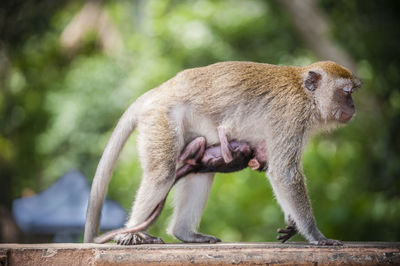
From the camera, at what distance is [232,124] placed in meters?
4.62

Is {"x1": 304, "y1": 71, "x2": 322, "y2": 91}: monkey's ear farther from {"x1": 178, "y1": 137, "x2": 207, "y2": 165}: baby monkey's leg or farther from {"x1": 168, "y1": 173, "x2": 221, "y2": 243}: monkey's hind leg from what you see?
{"x1": 168, "y1": 173, "x2": 221, "y2": 243}: monkey's hind leg

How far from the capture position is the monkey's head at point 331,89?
4.69 m

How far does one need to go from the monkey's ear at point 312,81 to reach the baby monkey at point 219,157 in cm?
68

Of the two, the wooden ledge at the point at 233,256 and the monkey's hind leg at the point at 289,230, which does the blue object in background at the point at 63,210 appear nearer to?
the monkey's hind leg at the point at 289,230

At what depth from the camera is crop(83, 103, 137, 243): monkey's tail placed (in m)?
4.48

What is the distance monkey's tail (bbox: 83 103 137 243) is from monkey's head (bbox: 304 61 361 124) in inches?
60.3

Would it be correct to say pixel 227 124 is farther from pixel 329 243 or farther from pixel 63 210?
pixel 63 210

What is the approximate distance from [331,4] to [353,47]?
104 centimetres

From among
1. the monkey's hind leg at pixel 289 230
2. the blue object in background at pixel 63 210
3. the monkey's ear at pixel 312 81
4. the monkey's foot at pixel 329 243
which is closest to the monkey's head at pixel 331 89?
the monkey's ear at pixel 312 81

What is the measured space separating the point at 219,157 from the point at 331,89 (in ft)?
3.66

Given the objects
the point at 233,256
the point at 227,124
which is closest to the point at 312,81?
the point at 227,124

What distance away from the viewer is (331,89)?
468cm

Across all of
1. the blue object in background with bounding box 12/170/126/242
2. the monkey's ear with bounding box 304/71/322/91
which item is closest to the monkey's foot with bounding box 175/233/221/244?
the monkey's ear with bounding box 304/71/322/91

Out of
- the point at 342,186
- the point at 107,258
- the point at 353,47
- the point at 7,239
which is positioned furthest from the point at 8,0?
the point at 107,258
